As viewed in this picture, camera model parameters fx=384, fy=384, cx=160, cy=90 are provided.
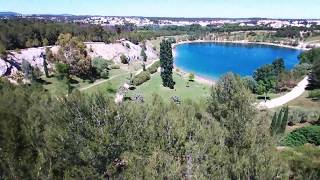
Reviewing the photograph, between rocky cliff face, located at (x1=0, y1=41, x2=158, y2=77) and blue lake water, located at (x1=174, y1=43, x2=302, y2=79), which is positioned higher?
rocky cliff face, located at (x1=0, y1=41, x2=158, y2=77)

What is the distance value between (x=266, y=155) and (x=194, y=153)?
3241 millimetres

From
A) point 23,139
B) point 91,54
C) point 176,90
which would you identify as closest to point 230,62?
point 91,54

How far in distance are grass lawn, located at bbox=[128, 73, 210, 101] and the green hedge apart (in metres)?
21.0

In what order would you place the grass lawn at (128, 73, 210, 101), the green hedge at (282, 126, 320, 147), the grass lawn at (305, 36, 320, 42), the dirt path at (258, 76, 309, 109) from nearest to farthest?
the green hedge at (282, 126, 320, 147)
the dirt path at (258, 76, 309, 109)
the grass lawn at (128, 73, 210, 101)
the grass lawn at (305, 36, 320, 42)

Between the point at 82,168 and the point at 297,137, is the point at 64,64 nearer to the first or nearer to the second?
the point at 297,137

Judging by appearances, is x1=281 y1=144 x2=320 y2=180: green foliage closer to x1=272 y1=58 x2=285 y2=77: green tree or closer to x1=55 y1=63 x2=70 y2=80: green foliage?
x1=55 y1=63 x2=70 y2=80: green foliage

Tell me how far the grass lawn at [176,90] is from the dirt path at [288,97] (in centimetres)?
878

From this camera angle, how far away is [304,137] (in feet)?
108

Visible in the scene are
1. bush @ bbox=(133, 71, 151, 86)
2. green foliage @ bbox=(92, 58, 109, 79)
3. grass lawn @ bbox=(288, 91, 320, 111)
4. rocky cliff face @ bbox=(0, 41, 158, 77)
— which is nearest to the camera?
grass lawn @ bbox=(288, 91, 320, 111)

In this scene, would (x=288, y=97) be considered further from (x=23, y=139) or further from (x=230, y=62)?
(x=230, y=62)

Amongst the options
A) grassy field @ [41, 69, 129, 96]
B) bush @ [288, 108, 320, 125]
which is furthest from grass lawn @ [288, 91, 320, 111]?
Answer: grassy field @ [41, 69, 129, 96]

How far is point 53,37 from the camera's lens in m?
86.8

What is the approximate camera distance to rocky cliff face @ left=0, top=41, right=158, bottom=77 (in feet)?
205

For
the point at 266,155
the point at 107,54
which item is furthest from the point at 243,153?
the point at 107,54
